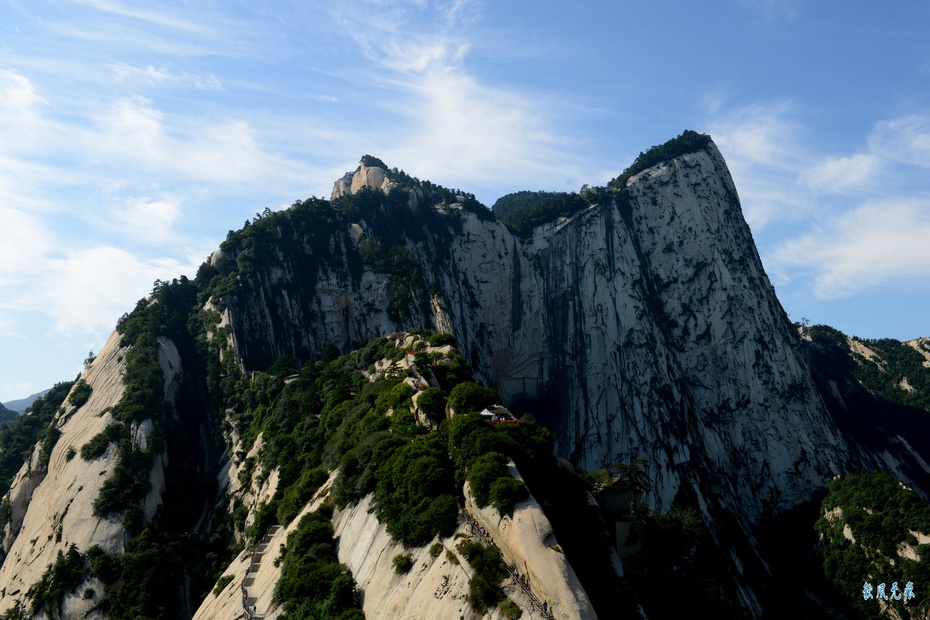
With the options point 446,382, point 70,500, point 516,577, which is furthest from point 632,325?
point 516,577

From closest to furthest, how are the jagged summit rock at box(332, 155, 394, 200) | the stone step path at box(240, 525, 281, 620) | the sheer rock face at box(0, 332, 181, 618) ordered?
the stone step path at box(240, 525, 281, 620) < the sheer rock face at box(0, 332, 181, 618) < the jagged summit rock at box(332, 155, 394, 200)

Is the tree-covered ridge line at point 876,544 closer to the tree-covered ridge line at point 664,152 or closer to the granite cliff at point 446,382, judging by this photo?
the granite cliff at point 446,382

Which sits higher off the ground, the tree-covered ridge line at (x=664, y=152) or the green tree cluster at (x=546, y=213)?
the tree-covered ridge line at (x=664, y=152)

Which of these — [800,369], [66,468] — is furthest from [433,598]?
[800,369]

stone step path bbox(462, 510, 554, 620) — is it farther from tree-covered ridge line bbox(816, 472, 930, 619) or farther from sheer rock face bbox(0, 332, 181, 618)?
tree-covered ridge line bbox(816, 472, 930, 619)

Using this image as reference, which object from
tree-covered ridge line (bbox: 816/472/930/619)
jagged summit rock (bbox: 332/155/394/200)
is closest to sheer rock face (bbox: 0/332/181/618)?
jagged summit rock (bbox: 332/155/394/200)
